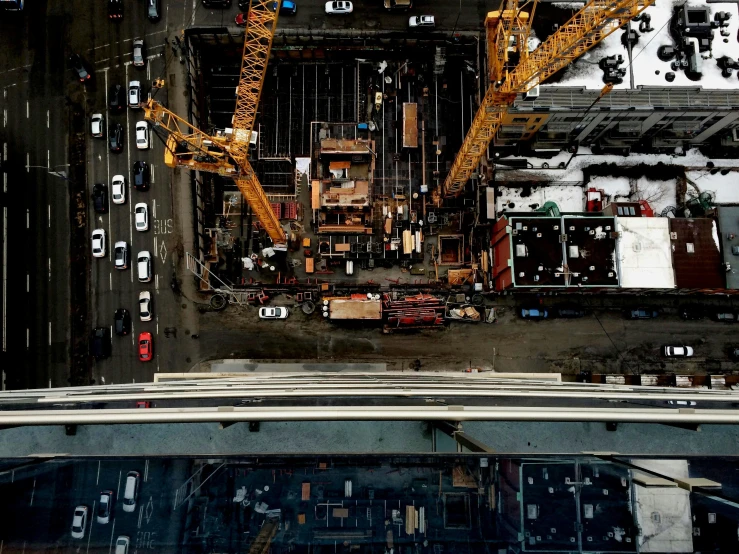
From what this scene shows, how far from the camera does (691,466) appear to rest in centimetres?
2472

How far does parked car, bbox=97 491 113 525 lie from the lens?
23619mm

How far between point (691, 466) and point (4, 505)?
34.9 meters

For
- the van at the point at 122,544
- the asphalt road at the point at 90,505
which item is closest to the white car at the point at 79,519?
the asphalt road at the point at 90,505

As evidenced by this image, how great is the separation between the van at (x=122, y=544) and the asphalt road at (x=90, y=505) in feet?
0.57

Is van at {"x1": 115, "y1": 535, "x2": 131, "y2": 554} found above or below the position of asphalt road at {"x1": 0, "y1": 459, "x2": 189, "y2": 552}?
below

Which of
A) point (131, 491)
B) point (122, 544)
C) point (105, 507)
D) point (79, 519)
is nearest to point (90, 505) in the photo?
point (105, 507)

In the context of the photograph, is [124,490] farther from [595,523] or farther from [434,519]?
[595,523]

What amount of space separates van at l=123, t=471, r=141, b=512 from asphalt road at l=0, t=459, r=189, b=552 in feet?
0.61

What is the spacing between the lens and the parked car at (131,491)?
78.4ft

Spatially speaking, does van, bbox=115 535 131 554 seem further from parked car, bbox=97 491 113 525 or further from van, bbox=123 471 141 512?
van, bbox=123 471 141 512

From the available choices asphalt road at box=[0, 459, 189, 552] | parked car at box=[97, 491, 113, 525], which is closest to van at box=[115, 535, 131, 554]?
asphalt road at box=[0, 459, 189, 552]

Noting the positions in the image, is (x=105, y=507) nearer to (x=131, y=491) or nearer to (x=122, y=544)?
(x=131, y=491)

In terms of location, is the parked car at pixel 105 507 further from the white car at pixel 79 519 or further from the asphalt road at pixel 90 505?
the white car at pixel 79 519

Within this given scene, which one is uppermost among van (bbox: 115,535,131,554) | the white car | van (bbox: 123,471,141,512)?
van (bbox: 123,471,141,512)
